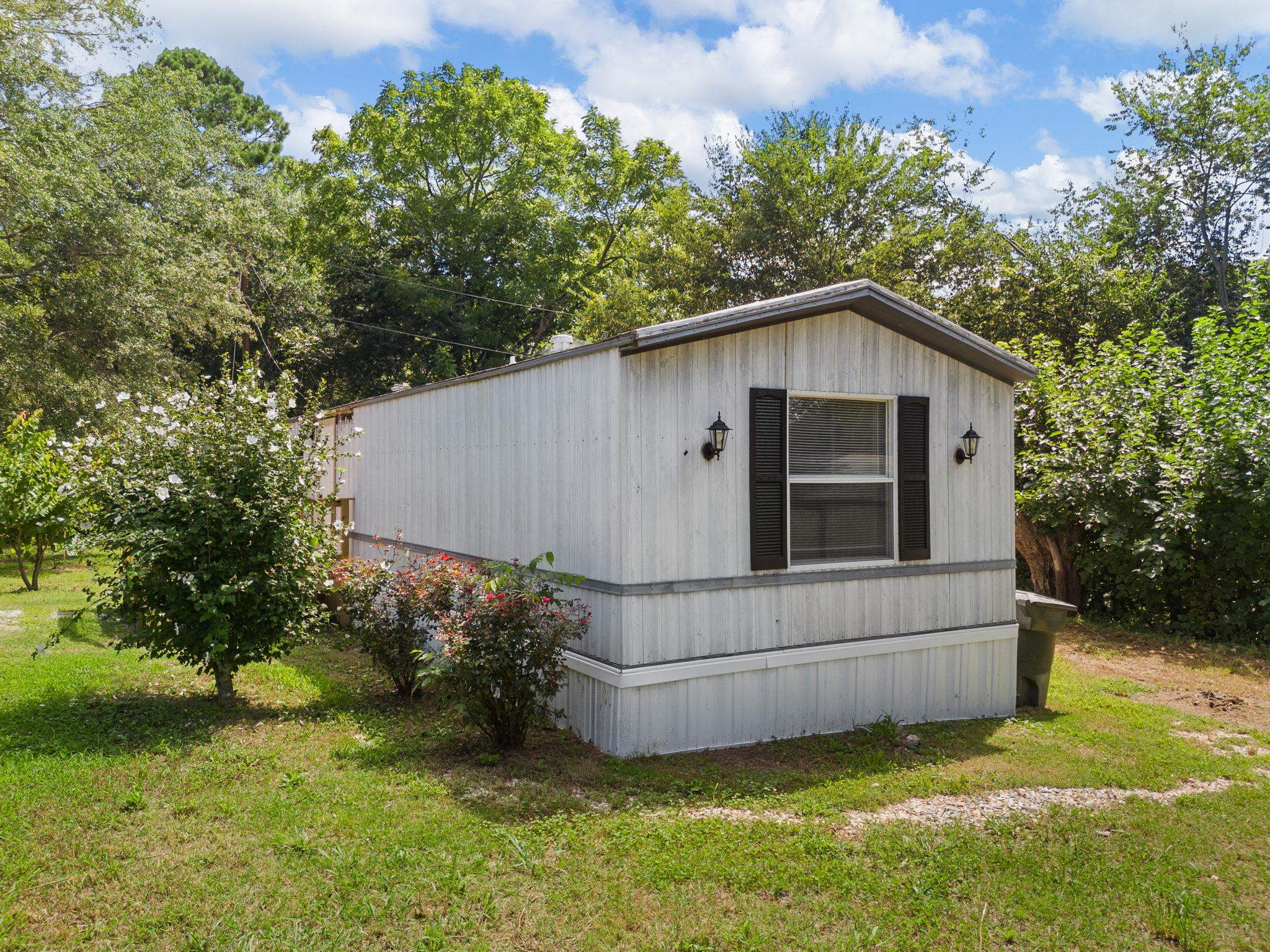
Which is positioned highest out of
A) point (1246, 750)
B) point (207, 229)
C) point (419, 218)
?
point (419, 218)

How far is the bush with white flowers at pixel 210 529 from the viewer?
18.0ft

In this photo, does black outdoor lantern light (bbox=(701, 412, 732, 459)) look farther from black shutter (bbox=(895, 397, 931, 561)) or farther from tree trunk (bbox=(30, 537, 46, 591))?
tree trunk (bbox=(30, 537, 46, 591))

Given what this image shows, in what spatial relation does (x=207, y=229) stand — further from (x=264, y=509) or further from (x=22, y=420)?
(x=264, y=509)

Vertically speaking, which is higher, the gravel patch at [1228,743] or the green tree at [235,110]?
the green tree at [235,110]

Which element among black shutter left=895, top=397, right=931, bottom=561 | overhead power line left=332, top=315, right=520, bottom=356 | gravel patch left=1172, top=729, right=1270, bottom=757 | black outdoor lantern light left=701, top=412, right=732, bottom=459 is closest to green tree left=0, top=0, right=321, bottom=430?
overhead power line left=332, top=315, right=520, bottom=356

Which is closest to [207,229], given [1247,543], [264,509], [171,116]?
[171,116]

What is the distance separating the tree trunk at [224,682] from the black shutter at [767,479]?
11.9 feet

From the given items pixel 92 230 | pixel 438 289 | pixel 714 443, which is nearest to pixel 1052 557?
pixel 714 443

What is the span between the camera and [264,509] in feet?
18.6

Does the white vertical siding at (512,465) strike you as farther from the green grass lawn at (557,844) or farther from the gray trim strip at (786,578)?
the green grass lawn at (557,844)

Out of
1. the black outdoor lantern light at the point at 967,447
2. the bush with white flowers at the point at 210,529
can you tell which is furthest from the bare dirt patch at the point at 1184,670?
the bush with white flowers at the point at 210,529

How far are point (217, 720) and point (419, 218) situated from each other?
19.3 m

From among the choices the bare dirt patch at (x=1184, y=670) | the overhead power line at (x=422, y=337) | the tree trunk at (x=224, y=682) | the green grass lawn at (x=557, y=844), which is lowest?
the bare dirt patch at (x=1184, y=670)

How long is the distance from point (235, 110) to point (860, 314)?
30.6 meters
